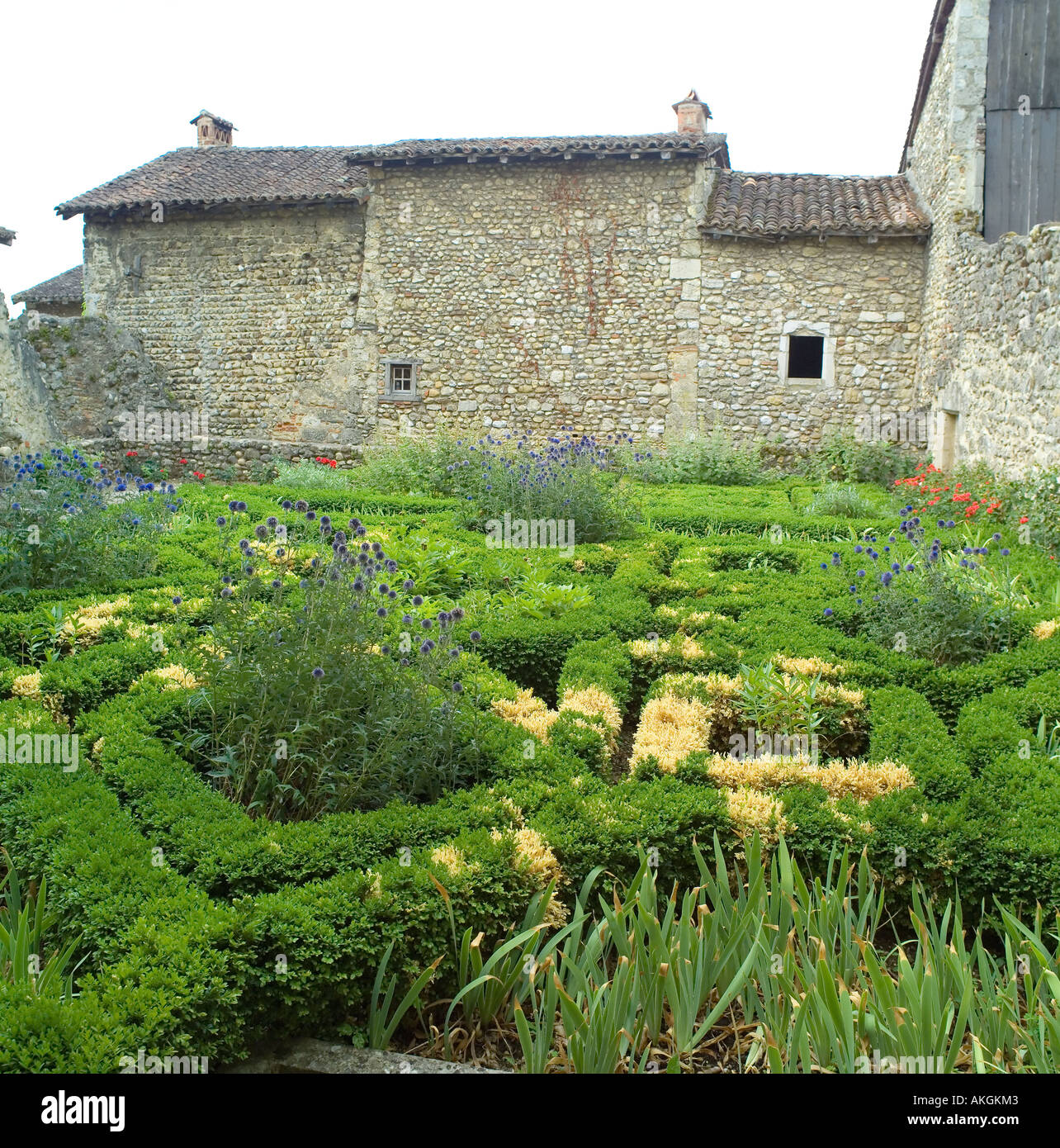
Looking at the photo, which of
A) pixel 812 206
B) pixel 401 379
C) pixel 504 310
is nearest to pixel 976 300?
pixel 812 206

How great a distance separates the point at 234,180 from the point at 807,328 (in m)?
9.48

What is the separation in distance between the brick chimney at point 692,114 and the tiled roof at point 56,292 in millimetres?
14877

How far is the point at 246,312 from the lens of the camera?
16.2 meters

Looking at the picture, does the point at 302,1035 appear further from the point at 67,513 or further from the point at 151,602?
the point at 67,513

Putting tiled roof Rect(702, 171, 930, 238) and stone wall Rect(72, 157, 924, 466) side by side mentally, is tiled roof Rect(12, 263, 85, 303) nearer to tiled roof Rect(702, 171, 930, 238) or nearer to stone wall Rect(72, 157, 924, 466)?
stone wall Rect(72, 157, 924, 466)

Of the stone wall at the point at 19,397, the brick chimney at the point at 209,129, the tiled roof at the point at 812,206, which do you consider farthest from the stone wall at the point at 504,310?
the stone wall at the point at 19,397

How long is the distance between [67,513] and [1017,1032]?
614 centimetres

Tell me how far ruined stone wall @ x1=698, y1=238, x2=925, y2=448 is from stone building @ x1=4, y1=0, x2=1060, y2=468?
27 millimetres

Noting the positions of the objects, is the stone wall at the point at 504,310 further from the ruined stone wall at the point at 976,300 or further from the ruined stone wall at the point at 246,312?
the ruined stone wall at the point at 976,300

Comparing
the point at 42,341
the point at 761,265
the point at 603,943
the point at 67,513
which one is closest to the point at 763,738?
the point at 603,943

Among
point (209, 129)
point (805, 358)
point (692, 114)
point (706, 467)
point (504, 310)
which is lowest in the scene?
point (706, 467)

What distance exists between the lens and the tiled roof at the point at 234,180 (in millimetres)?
15547

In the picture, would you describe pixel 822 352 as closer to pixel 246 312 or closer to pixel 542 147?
pixel 542 147

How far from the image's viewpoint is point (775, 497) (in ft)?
39.5
